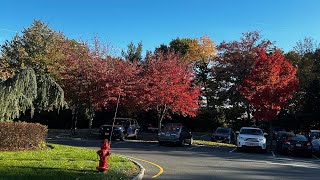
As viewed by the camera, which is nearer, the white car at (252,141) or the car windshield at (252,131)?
the white car at (252,141)

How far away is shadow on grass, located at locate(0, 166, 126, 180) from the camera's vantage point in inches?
420

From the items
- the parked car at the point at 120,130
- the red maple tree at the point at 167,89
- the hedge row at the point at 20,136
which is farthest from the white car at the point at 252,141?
the hedge row at the point at 20,136

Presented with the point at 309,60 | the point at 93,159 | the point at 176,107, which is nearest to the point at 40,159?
the point at 93,159

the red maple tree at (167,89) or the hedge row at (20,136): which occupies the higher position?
the red maple tree at (167,89)

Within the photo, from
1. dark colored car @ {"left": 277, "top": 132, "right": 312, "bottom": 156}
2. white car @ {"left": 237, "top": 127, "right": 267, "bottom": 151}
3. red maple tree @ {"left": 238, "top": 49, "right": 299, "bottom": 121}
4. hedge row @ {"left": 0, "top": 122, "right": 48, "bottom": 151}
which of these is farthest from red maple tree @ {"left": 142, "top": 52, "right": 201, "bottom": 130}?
hedge row @ {"left": 0, "top": 122, "right": 48, "bottom": 151}

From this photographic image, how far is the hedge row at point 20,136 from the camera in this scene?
18.0 m

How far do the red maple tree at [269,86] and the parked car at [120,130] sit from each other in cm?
962

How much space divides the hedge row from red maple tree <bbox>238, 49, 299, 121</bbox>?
722 inches

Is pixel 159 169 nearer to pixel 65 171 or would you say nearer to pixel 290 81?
pixel 65 171

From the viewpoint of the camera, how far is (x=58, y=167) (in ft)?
42.7

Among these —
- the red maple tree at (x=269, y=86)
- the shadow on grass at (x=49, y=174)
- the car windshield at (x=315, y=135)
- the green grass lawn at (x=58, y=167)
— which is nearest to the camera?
the shadow on grass at (x=49, y=174)

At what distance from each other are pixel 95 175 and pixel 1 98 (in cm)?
1058

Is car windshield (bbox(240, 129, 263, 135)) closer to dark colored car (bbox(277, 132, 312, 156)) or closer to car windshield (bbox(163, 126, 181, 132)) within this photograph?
dark colored car (bbox(277, 132, 312, 156))

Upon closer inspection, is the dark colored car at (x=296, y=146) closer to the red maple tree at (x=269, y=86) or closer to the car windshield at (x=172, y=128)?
the red maple tree at (x=269, y=86)
